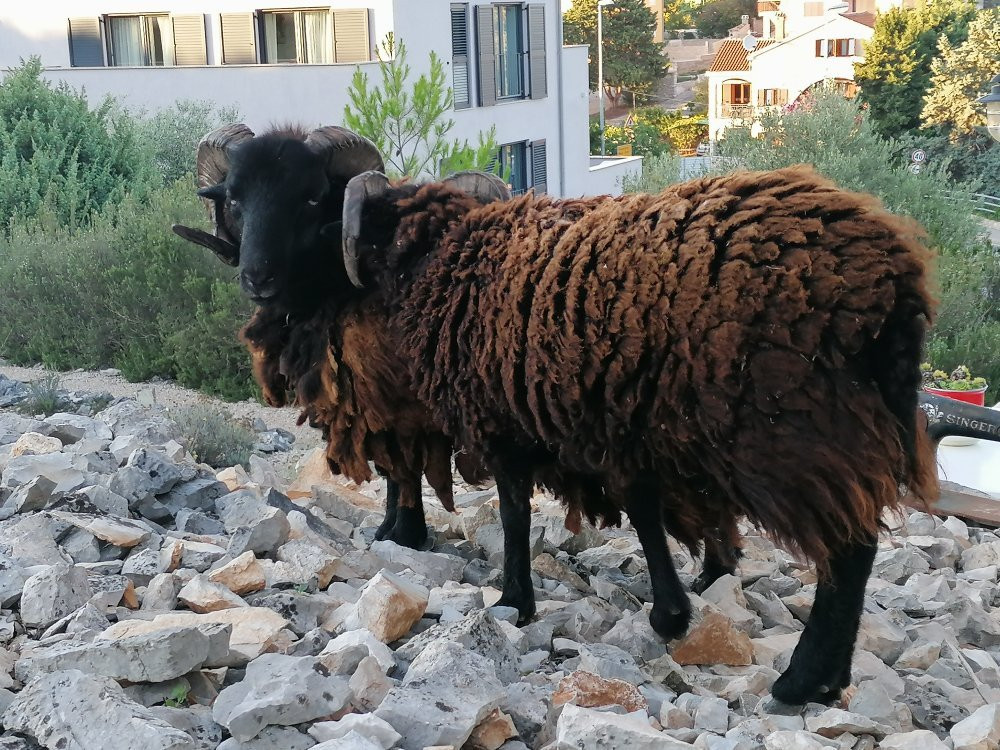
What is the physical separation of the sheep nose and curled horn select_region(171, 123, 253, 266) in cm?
58

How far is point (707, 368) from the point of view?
4320mm

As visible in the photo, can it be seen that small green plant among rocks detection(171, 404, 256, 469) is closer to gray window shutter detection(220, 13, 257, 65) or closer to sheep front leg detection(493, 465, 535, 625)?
sheep front leg detection(493, 465, 535, 625)

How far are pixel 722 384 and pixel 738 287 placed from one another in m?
0.36

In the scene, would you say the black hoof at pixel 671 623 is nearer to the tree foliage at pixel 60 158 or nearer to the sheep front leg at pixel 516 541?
the sheep front leg at pixel 516 541

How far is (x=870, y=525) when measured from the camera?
4293 mm

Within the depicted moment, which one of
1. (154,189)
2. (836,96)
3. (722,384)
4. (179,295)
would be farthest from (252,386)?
(836,96)

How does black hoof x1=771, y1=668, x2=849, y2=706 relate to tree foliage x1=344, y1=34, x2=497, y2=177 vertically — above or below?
below

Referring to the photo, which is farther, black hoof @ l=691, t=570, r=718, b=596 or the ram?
black hoof @ l=691, t=570, r=718, b=596

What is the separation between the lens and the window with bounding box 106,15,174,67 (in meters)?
26.4

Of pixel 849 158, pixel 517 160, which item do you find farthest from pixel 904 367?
pixel 517 160

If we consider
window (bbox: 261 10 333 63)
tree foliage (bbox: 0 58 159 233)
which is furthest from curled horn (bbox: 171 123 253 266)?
window (bbox: 261 10 333 63)

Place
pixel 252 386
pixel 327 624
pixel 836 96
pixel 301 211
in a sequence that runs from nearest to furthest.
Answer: pixel 327 624
pixel 301 211
pixel 252 386
pixel 836 96

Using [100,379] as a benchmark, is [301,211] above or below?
above

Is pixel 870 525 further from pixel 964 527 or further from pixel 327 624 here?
pixel 964 527
